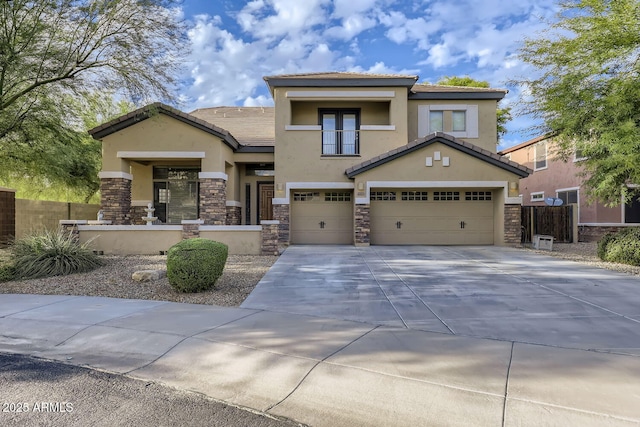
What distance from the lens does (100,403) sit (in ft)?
12.1

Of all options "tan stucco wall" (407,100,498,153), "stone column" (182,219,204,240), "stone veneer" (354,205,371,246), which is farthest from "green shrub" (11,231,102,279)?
"tan stucco wall" (407,100,498,153)

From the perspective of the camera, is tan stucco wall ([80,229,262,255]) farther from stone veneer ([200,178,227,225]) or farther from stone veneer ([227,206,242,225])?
stone veneer ([227,206,242,225])

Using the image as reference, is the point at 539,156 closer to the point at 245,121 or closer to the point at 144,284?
the point at 245,121

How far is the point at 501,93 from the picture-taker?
61.2 ft

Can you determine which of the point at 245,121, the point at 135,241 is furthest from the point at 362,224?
the point at 245,121

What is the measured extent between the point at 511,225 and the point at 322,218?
25.4 feet

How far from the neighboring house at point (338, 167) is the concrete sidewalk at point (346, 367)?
35.3ft

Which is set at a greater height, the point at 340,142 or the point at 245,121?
the point at 245,121

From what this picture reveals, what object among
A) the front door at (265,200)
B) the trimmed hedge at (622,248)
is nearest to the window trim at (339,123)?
the front door at (265,200)

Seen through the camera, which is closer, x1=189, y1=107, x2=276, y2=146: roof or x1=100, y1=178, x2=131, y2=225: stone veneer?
x1=100, y1=178, x2=131, y2=225: stone veneer

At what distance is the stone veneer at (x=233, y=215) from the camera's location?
710 inches

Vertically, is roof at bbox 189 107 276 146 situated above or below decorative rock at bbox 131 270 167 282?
above

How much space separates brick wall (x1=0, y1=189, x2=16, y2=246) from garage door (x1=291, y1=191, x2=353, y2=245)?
35.6 ft

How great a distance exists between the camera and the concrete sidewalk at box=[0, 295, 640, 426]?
349 centimetres
